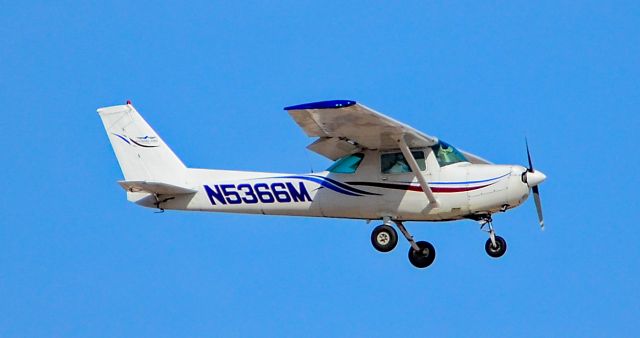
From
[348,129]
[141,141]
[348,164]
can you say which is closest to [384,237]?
[348,164]

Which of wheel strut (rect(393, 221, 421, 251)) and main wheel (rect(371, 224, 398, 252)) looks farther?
wheel strut (rect(393, 221, 421, 251))

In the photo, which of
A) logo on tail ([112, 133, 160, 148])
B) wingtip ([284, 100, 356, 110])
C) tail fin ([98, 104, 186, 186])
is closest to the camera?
wingtip ([284, 100, 356, 110])

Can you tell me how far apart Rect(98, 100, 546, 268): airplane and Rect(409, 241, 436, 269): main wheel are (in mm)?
18

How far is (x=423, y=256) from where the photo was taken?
22.5 m

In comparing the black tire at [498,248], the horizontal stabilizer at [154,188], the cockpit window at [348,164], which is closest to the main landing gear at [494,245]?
the black tire at [498,248]

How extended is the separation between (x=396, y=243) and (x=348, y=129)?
2.33 metres

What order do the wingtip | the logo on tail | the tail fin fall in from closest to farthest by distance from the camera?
the wingtip, the tail fin, the logo on tail

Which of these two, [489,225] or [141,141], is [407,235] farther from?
[141,141]

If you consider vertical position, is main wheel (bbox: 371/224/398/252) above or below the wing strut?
below

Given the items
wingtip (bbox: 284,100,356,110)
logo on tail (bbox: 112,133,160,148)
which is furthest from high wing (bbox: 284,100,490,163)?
logo on tail (bbox: 112,133,160,148)

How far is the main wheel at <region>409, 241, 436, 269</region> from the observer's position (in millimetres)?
22484

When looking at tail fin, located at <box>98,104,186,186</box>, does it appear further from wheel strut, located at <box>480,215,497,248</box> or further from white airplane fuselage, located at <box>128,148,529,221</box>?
wheel strut, located at <box>480,215,497,248</box>

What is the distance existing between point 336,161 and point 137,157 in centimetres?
402

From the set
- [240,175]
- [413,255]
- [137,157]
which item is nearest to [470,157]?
[413,255]
